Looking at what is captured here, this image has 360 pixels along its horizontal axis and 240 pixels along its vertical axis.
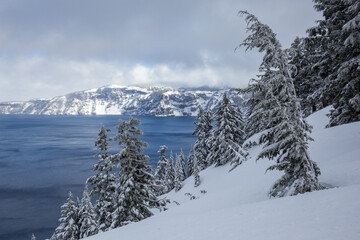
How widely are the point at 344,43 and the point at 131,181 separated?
15.2 metres

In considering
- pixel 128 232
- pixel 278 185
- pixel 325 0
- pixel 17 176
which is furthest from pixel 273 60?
pixel 17 176

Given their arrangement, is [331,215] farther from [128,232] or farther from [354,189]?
[128,232]

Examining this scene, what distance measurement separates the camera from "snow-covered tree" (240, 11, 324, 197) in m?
9.09

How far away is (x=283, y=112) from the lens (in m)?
8.89

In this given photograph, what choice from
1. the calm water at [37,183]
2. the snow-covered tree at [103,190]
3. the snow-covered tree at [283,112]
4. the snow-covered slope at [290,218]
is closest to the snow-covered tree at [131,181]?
the snow-covered tree at [103,190]

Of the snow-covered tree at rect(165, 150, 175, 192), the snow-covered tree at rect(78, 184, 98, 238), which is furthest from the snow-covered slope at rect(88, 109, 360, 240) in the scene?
the snow-covered tree at rect(165, 150, 175, 192)

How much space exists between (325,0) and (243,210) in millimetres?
14577

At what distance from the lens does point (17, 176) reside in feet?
218

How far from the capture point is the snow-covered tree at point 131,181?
14.9 m

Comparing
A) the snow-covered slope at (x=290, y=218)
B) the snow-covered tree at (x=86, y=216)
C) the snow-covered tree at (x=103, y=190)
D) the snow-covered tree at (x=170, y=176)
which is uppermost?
the snow-covered slope at (x=290, y=218)

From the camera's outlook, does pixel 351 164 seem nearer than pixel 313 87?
Yes

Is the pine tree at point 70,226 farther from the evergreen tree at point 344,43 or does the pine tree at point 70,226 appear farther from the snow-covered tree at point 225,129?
the evergreen tree at point 344,43

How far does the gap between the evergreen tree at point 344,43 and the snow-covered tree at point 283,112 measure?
4.13 metres

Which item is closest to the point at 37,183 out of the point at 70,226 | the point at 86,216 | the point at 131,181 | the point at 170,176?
the point at 170,176
